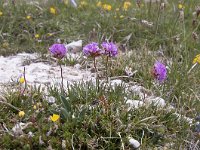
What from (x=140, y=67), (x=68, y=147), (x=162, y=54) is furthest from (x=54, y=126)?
(x=162, y=54)

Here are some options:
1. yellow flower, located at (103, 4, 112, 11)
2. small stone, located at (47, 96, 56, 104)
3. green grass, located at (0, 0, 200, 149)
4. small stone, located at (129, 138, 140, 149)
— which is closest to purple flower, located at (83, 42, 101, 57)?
green grass, located at (0, 0, 200, 149)

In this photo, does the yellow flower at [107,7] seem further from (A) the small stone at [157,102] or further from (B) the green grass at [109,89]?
(A) the small stone at [157,102]

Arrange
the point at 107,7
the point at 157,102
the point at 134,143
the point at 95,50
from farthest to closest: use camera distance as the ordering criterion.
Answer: the point at 107,7, the point at 157,102, the point at 95,50, the point at 134,143

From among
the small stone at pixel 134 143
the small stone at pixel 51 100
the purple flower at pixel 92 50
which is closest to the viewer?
the small stone at pixel 134 143

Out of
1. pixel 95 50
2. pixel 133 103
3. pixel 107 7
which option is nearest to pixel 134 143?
pixel 133 103

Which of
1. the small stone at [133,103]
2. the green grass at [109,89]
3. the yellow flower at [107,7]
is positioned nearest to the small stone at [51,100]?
the green grass at [109,89]

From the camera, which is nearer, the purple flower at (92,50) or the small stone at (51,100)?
the purple flower at (92,50)

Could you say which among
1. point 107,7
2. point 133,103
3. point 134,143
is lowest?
point 134,143

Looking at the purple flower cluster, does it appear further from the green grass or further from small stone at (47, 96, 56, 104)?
small stone at (47, 96, 56, 104)

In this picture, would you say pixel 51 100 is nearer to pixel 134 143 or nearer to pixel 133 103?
pixel 133 103
